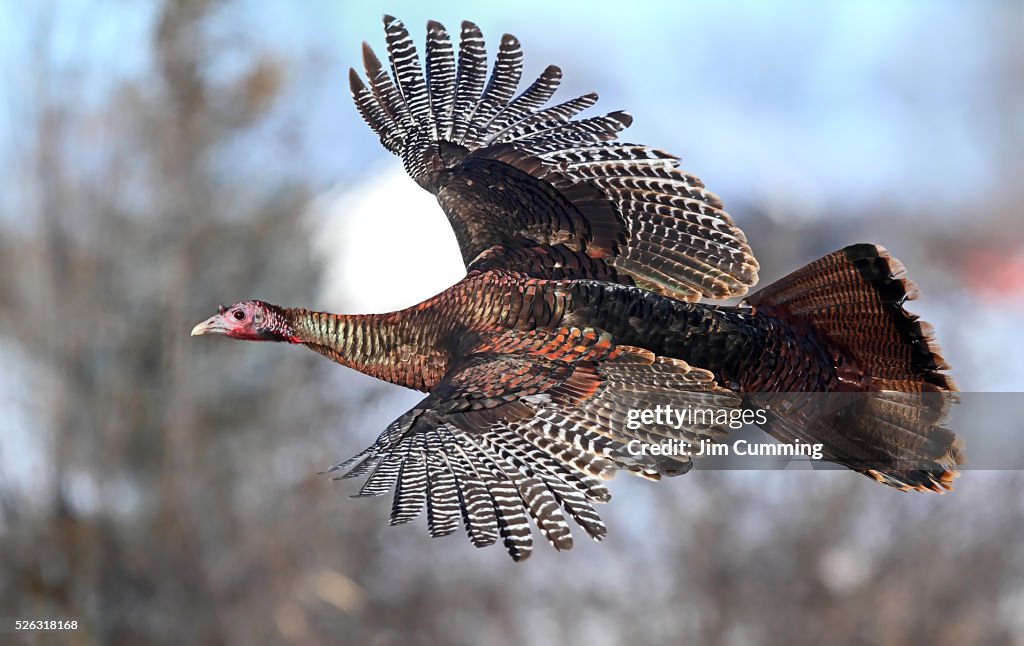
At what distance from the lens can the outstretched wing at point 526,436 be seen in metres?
1.40

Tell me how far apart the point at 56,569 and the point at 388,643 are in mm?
2786

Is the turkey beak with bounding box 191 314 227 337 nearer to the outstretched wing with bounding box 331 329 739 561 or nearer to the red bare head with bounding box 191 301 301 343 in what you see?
the red bare head with bounding box 191 301 301 343

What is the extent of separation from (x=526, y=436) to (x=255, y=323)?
0.42 m

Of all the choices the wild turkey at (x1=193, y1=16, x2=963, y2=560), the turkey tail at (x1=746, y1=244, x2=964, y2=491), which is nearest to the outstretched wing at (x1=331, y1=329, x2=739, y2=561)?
the wild turkey at (x1=193, y1=16, x2=963, y2=560)

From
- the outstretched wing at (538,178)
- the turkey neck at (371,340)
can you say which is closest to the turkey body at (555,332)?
the turkey neck at (371,340)

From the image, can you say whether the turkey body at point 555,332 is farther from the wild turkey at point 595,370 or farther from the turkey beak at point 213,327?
the turkey beak at point 213,327

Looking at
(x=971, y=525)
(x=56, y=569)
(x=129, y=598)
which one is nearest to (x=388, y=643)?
(x=129, y=598)

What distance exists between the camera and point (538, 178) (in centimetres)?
190

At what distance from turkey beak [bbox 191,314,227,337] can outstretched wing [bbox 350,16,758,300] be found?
0.38 metres

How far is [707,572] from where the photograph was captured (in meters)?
8.73

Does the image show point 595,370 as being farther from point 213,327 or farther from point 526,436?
point 213,327

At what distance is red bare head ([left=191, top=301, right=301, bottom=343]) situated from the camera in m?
1.52

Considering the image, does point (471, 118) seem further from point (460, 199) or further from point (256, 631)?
point (256, 631)

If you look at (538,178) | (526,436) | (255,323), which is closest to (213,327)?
(255,323)
